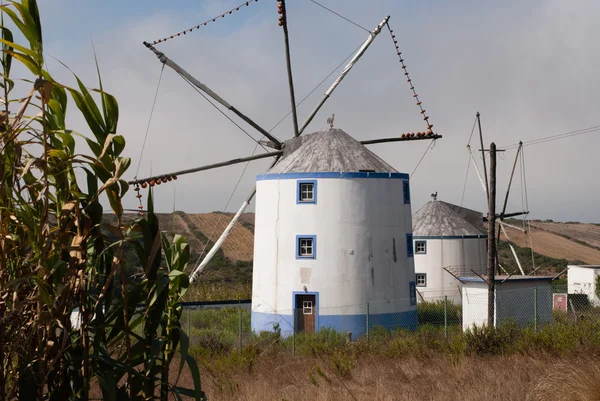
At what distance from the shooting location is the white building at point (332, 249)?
84.6 ft

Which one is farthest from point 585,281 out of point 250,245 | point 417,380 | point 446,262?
point 250,245

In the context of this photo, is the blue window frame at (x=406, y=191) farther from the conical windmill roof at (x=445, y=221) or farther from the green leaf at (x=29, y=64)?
the green leaf at (x=29, y=64)

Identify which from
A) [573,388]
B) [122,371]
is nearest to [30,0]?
[122,371]

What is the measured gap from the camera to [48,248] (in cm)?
388

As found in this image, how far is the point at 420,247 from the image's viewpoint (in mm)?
41094

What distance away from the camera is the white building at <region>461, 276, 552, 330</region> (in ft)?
80.4

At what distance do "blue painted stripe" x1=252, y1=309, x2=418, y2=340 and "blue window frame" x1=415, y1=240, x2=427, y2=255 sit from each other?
14.4 metres

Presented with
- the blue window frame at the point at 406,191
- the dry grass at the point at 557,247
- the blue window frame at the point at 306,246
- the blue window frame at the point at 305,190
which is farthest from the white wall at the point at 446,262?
the dry grass at the point at 557,247

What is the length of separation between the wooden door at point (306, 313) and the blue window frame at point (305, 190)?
3272 millimetres

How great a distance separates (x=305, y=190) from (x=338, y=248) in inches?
92.9

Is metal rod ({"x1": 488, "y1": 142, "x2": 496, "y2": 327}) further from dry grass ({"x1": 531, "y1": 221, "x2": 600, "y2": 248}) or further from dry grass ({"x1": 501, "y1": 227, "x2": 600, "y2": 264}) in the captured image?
dry grass ({"x1": 531, "y1": 221, "x2": 600, "y2": 248})

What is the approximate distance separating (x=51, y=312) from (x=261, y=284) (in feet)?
76.2

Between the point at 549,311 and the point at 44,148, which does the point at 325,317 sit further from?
the point at 44,148

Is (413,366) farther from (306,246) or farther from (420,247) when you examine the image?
(420,247)
